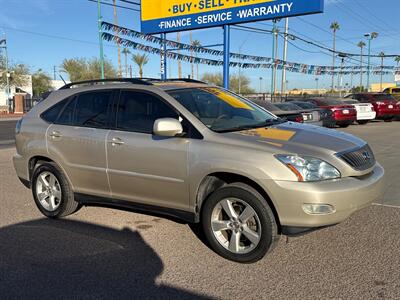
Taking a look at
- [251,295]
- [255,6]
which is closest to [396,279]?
[251,295]

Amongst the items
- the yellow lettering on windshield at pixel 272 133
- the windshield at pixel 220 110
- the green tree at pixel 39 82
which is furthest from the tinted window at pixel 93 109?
the green tree at pixel 39 82

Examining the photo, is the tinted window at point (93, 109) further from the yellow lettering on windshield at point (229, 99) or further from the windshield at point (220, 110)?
the yellow lettering on windshield at point (229, 99)

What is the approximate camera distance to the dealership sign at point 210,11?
520 inches

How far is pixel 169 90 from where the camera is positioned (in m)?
4.88

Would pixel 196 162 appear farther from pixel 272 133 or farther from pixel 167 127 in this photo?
pixel 272 133

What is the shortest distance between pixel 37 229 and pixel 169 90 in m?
2.39

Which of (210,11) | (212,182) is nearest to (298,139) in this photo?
(212,182)

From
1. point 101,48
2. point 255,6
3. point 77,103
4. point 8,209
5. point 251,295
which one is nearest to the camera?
point 251,295

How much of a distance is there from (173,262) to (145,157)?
1209 millimetres

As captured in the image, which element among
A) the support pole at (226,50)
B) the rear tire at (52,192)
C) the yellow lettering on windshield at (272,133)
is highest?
the support pole at (226,50)

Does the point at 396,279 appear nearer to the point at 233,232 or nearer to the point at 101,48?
the point at 233,232

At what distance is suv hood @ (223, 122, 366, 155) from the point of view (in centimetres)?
404

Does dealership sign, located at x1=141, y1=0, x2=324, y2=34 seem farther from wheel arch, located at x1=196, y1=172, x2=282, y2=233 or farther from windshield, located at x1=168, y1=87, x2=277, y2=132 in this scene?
wheel arch, located at x1=196, y1=172, x2=282, y2=233

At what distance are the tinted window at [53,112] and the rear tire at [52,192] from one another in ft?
2.03
